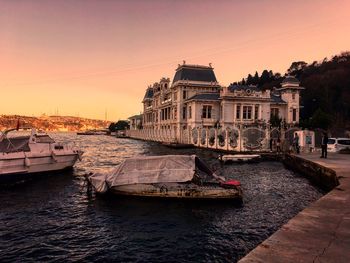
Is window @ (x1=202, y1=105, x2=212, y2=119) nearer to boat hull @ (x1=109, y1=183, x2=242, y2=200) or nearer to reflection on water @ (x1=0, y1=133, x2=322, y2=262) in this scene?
reflection on water @ (x1=0, y1=133, x2=322, y2=262)

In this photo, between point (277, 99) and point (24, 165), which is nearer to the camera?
point (24, 165)

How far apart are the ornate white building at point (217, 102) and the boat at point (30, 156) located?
150 ft

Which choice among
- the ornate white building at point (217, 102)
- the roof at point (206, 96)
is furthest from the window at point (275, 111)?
the roof at point (206, 96)

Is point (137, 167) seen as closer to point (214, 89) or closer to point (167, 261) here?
point (167, 261)

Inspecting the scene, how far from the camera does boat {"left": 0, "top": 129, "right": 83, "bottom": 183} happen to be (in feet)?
89.7

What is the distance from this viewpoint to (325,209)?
12.2m

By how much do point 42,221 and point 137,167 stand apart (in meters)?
6.83

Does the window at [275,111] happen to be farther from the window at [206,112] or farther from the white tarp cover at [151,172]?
Result: the white tarp cover at [151,172]

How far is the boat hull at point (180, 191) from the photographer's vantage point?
19.6 meters

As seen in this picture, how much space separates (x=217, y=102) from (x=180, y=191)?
2326 inches

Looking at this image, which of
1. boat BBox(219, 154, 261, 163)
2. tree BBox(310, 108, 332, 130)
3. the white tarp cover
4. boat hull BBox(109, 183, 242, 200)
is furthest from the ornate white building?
boat hull BBox(109, 183, 242, 200)

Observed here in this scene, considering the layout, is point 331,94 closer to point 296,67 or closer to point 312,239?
point 296,67

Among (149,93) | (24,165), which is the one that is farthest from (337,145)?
(149,93)

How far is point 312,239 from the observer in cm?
877
